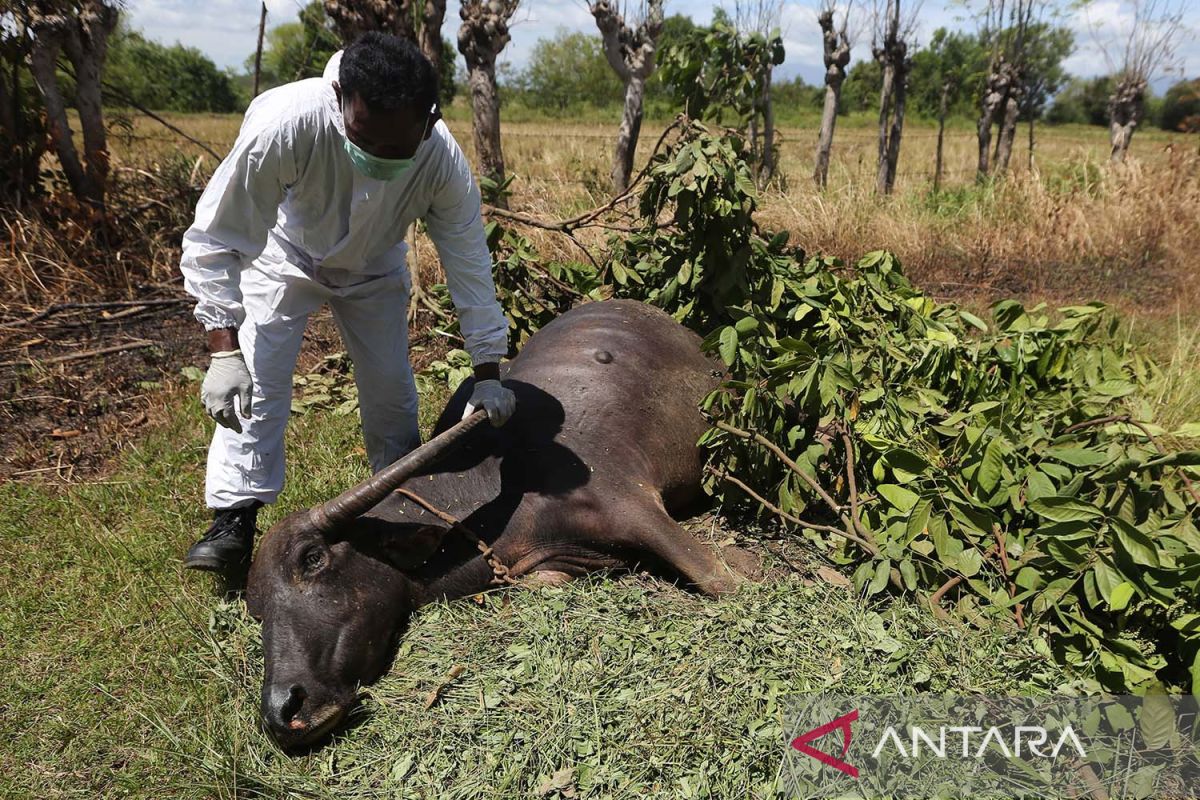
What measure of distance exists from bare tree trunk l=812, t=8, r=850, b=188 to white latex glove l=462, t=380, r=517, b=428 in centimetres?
1056

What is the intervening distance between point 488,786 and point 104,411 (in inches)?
190

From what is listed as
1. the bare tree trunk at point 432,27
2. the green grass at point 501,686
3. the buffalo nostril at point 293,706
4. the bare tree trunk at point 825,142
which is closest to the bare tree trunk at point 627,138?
the bare tree trunk at point 432,27

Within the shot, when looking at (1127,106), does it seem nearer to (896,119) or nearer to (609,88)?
(896,119)

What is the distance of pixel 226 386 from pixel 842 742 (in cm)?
280

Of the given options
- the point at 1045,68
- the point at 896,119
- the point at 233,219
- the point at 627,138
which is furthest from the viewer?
the point at 1045,68

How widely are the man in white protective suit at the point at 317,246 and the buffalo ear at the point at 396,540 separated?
597mm

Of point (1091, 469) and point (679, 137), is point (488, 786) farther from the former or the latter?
point (679, 137)

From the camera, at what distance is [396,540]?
3.27 metres

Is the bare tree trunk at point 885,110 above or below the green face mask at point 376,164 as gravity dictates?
above

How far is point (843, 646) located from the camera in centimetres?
287

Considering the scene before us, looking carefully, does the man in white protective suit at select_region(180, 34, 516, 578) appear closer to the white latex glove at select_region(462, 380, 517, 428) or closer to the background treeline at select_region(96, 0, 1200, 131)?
the white latex glove at select_region(462, 380, 517, 428)

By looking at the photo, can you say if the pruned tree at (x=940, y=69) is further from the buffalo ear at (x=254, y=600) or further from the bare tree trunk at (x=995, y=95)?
the buffalo ear at (x=254, y=600)

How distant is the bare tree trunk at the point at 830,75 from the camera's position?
13.0 metres

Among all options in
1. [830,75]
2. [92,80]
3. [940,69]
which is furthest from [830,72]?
[940,69]
